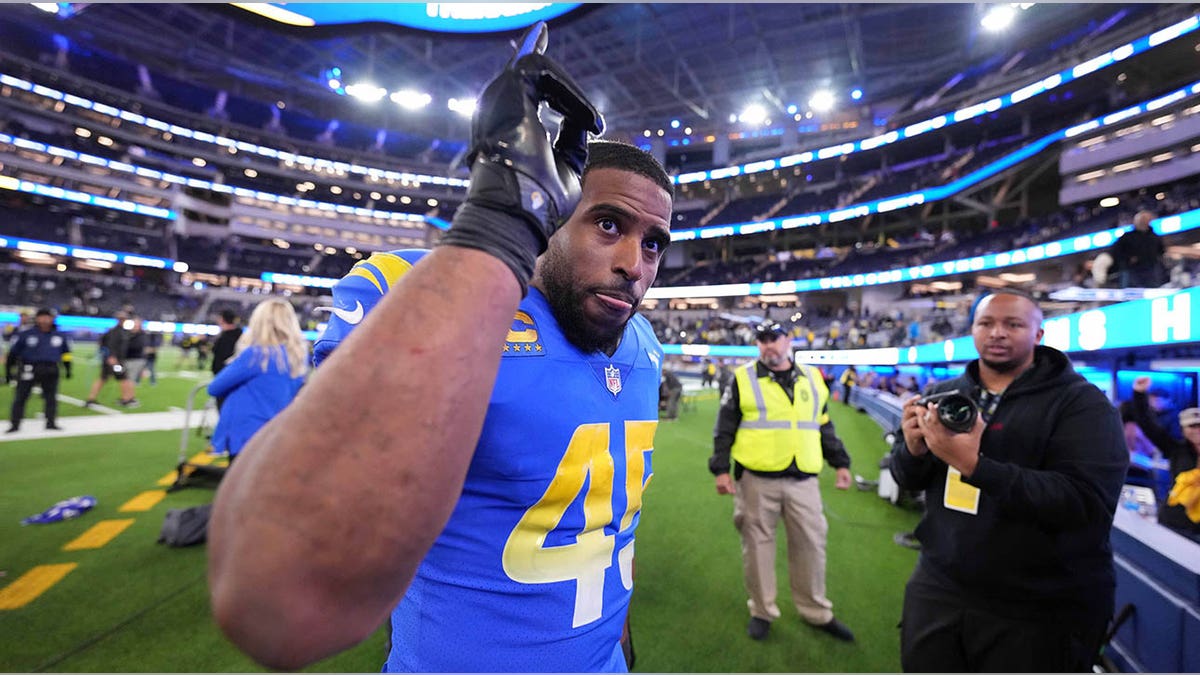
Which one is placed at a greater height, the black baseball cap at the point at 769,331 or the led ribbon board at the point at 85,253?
the led ribbon board at the point at 85,253

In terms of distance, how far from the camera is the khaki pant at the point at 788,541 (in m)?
3.66

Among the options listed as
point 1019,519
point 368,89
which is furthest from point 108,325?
point 1019,519

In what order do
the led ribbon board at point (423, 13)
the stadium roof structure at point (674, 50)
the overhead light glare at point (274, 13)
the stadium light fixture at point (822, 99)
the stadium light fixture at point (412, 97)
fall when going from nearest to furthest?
the overhead light glare at point (274, 13)
the led ribbon board at point (423, 13)
the stadium roof structure at point (674, 50)
the stadium light fixture at point (822, 99)
the stadium light fixture at point (412, 97)

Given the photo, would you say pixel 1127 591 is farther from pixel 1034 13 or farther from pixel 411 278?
pixel 1034 13

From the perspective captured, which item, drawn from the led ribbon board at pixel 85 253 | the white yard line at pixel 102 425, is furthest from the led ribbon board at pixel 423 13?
the led ribbon board at pixel 85 253

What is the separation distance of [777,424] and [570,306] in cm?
327

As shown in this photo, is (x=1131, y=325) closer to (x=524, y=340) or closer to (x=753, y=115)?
(x=524, y=340)

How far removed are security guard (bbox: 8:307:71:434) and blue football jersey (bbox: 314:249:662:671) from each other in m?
10.7

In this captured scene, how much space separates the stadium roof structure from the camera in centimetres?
2788

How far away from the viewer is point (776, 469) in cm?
394

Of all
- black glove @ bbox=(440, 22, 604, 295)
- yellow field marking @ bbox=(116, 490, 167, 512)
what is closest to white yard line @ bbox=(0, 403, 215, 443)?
yellow field marking @ bbox=(116, 490, 167, 512)

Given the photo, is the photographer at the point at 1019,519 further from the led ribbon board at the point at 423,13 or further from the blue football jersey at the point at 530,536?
the led ribbon board at the point at 423,13

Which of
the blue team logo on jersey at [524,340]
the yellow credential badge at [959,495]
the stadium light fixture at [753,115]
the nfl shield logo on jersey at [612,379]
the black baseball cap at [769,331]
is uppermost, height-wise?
the stadium light fixture at [753,115]

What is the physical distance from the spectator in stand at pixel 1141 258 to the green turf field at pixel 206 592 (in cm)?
447
